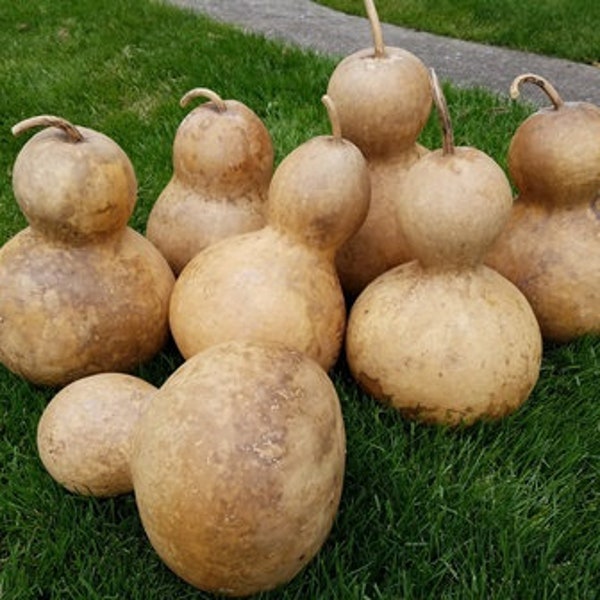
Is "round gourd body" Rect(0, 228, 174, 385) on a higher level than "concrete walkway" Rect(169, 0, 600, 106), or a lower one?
higher

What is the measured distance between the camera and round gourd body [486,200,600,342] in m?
2.27

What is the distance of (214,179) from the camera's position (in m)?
2.37

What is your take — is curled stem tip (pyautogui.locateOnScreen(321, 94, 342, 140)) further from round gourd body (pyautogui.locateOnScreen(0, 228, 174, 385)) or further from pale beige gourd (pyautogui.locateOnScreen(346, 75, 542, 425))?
round gourd body (pyautogui.locateOnScreen(0, 228, 174, 385))

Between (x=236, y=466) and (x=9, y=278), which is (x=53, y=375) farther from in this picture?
(x=236, y=466)

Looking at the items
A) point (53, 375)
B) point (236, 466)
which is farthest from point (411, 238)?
point (53, 375)

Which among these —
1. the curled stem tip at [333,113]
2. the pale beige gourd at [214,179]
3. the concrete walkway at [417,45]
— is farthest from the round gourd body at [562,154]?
the concrete walkway at [417,45]

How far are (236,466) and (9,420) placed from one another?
2.90ft

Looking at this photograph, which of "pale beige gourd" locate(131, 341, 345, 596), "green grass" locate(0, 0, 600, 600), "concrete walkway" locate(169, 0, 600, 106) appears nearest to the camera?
"pale beige gourd" locate(131, 341, 345, 596)

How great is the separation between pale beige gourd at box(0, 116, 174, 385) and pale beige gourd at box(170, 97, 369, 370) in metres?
0.15

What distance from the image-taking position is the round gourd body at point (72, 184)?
207 centimetres

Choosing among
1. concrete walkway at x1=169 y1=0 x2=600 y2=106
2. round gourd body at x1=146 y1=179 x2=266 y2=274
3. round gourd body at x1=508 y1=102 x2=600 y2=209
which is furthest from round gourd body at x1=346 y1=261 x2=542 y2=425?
concrete walkway at x1=169 y1=0 x2=600 y2=106

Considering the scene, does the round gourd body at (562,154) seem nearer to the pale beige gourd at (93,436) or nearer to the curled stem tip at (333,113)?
the curled stem tip at (333,113)

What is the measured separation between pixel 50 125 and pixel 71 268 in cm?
34

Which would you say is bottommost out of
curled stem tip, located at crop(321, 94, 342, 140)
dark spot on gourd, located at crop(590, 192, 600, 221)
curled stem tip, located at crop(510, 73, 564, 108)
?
dark spot on gourd, located at crop(590, 192, 600, 221)
